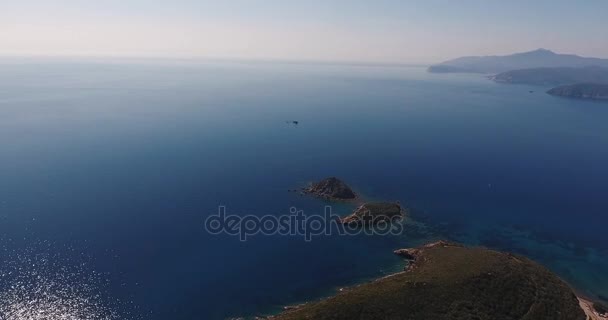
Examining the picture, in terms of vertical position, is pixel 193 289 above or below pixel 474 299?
below

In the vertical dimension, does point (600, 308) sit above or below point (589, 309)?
above

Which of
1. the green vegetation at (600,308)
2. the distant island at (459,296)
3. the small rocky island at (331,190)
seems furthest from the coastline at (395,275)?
the small rocky island at (331,190)

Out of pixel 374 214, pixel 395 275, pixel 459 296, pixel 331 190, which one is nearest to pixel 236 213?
pixel 331 190

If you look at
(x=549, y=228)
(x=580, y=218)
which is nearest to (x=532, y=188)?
(x=580, y=218)

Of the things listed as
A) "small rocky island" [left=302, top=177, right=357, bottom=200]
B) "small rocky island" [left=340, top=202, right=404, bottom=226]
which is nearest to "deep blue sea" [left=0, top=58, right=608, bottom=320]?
"small rocky island" [left=302, top=177, right=357, bottom=200]

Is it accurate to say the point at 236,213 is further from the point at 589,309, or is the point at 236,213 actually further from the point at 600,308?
the point at 600,308

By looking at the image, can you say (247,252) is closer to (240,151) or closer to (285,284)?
(285,284)
